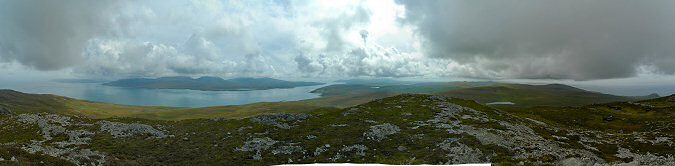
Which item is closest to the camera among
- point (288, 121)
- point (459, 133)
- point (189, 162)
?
point (189, 162)

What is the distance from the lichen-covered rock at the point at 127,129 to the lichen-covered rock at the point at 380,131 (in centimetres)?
2509

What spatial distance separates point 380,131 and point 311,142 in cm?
844

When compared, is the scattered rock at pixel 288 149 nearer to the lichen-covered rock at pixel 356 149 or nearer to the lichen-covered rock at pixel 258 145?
the lichen-covered rock at pixel 258 145

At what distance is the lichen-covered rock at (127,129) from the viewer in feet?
100

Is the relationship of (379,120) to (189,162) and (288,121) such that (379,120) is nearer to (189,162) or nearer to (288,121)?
(288,121)

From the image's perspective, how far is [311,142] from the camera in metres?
25.7

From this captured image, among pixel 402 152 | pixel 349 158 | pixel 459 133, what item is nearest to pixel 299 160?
pixel 349 158

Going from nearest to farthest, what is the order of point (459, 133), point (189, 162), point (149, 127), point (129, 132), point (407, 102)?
point (189, 162)
point (459, 133)
point (129, 132)
point (149, 127)
point (407, 102)

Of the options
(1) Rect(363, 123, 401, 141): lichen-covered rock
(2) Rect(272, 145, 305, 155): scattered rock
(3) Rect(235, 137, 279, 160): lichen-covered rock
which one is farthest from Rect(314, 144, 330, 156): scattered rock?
(1) Rect(363, 123, 401, 141): lichen-covered rock

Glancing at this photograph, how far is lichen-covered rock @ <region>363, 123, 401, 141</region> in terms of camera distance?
88.3 feet

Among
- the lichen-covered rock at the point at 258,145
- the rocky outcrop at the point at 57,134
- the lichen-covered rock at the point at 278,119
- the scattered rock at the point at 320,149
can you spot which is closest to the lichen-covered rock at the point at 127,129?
the rocky outcrop at the point at 57,134

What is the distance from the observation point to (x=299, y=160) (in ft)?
69.1

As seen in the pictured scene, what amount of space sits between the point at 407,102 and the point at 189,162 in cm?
4253

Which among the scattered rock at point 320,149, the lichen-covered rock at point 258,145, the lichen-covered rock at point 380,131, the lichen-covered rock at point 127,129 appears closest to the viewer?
the scattered rock at point 320,149
